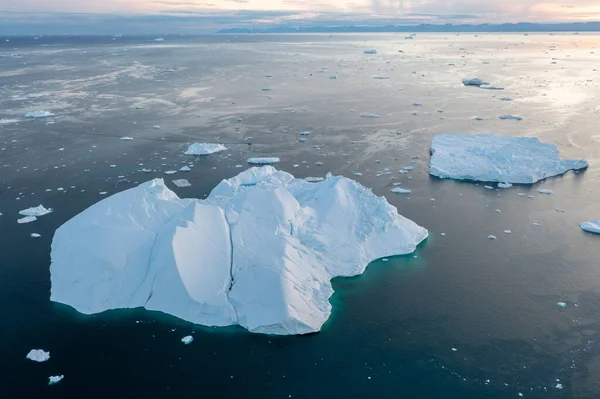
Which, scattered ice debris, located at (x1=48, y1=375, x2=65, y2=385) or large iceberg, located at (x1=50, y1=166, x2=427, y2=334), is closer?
scattered ice debris, located at (x1=48, y1=375, x2=65, y2=385)

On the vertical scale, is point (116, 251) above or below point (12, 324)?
above

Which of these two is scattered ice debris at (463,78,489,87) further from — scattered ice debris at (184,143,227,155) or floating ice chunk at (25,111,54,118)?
floating ice chunk at (25,111,54,118)

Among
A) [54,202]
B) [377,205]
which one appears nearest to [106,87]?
[54,202]

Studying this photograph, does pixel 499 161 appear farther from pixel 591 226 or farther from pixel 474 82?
pixel 474 82

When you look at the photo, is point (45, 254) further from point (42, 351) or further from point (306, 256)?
point (306, 256)

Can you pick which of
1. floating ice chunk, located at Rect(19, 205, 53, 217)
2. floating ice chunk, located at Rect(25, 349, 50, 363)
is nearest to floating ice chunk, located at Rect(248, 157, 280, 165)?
floating ice chunk, located at Rect(19, 205, 53, 217)
